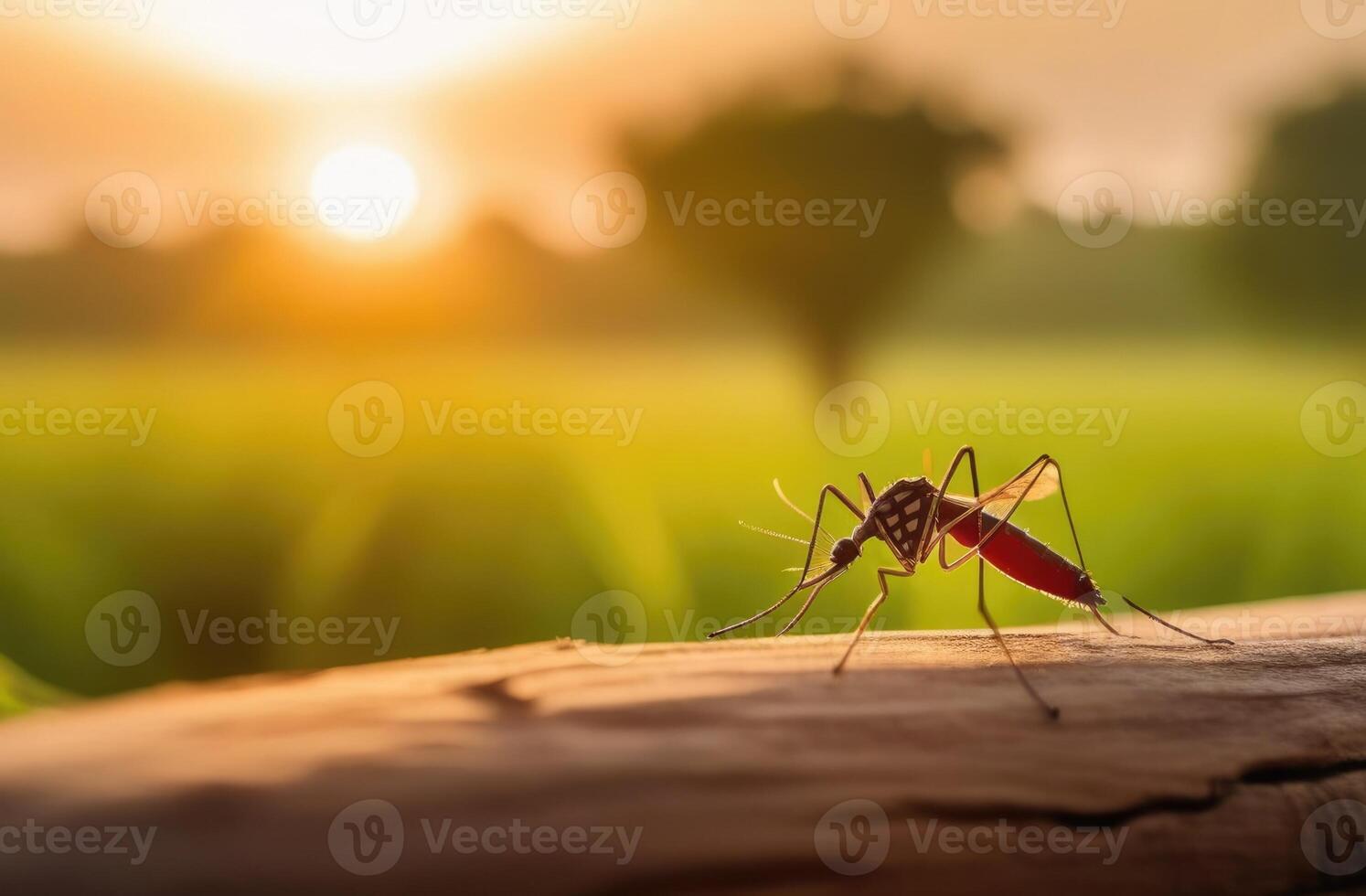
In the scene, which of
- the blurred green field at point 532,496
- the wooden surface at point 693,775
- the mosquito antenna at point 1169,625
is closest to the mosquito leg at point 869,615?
the wooden surface at point 693,775

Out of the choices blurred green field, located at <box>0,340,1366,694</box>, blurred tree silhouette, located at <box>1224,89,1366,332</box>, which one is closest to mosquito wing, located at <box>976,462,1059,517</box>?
blurred green field, located at <box>0,340,1366,694</box>

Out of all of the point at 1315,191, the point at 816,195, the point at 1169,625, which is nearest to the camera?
the point at 1169,625

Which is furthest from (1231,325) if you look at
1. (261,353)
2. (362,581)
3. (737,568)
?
(261,353)

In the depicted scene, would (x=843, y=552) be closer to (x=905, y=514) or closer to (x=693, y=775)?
(x=905, y=514)

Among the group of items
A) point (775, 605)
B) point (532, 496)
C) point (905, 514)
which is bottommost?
point (775, 605)

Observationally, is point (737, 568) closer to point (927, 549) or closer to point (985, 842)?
point (927, 549)

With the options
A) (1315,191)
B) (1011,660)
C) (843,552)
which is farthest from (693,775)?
(1315,191)

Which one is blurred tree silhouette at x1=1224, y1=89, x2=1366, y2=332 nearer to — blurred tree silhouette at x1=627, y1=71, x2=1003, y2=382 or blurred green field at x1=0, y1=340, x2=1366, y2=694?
blurred green field at x1=0, y1=340, x2=1366, y2=694
